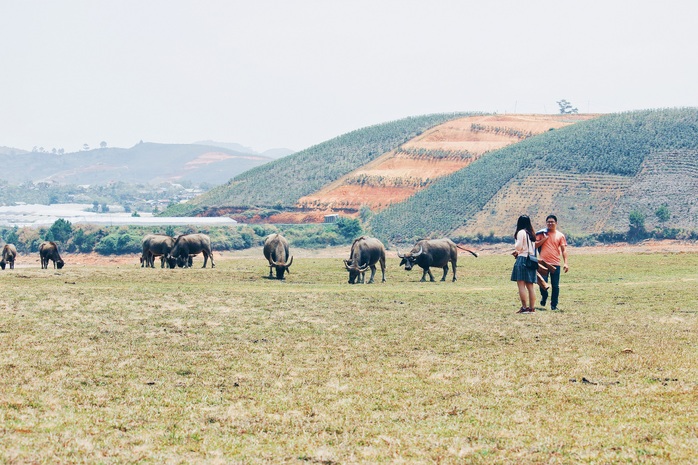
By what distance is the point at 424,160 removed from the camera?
155 metres

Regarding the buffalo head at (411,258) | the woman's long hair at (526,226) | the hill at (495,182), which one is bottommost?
the buffalo head at (411,258)

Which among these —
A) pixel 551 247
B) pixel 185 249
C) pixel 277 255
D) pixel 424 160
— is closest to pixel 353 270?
pixel 277 255

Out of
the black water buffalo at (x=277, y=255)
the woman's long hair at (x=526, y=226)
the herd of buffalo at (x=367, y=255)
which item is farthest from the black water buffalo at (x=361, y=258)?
the woman's long hair at (x=526, y=226)

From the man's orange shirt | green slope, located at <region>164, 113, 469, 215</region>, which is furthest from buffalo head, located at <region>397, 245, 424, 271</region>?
green slope, located at <region>164, 113, 469, 215</region>

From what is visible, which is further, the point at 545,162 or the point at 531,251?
the point at 545,162

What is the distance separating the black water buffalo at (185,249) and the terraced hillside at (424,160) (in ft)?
264

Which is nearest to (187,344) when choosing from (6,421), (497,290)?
(6,421)

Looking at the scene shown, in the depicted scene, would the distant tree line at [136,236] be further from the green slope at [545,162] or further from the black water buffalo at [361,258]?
the black water buffalo at [361,258]

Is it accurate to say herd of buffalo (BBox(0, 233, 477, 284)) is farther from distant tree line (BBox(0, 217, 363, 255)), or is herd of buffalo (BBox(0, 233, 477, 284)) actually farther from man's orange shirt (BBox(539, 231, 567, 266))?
distant tree line (BBox(0, 217, 363, 255))

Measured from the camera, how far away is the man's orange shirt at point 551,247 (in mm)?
21312

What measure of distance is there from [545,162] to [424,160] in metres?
40.0

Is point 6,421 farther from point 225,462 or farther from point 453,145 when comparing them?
point 453,145

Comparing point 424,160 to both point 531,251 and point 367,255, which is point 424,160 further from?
point 531,251

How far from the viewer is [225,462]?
9.46 meters
